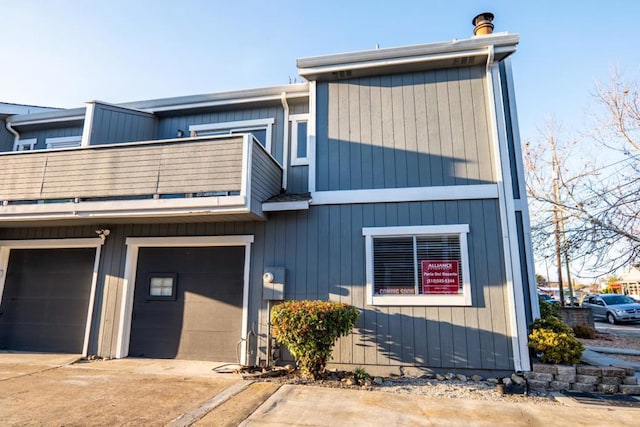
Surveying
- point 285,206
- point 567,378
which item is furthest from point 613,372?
point 285,206

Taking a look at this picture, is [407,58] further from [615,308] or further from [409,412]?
[615,308]

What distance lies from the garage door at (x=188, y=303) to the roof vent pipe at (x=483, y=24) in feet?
23.0

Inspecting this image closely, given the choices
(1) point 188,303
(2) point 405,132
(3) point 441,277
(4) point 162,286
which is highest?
(2) point 405,132

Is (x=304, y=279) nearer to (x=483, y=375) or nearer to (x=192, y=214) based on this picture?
(x=192, y=214)

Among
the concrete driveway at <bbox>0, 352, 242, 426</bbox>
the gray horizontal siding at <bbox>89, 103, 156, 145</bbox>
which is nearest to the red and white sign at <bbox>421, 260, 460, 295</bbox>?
the concrete driveway at <bbox>0, 352, 242, 426</bbox>

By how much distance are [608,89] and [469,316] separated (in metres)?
9.46

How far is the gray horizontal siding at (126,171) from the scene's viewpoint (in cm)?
621

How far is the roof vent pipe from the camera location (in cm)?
760

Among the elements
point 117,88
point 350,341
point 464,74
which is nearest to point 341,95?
point 464,74

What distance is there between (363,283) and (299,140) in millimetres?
3408

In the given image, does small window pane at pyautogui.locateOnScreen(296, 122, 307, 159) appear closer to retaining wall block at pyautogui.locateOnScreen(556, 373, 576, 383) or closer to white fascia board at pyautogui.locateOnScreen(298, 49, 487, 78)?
white fascia board at pyautogui.locateOnScreen(298, 49, 487, 78)

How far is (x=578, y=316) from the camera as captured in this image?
12.0 m

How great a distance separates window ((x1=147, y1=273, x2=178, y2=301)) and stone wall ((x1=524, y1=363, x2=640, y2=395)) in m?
6.84

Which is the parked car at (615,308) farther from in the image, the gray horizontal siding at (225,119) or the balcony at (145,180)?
the balcony at (145,180)
